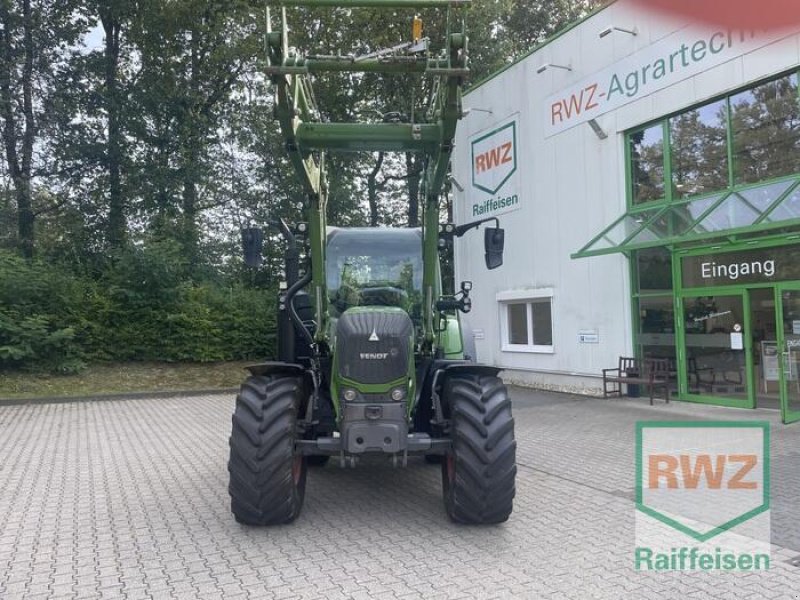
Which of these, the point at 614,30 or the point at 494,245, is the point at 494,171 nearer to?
the point at 614,30

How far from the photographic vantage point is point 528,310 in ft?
48.8

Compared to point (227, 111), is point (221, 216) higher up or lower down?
lower down

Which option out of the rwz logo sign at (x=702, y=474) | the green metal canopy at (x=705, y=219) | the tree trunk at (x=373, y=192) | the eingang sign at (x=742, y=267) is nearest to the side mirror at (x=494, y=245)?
the rwz logo sign at (x=702, y=474)

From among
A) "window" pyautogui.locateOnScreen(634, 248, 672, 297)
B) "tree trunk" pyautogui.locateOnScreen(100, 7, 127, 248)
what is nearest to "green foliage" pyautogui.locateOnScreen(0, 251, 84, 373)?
"tree trunk" pyautogui.locateOnScreen(100, 7, 127, 248)

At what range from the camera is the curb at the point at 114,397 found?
1390 cm

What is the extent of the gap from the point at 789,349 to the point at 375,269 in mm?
6531

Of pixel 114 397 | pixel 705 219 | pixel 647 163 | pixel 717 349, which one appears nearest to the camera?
pixel 705 219

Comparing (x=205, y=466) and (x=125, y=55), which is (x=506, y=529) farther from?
(x=125, y=55)

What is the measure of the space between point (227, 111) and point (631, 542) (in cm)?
2250

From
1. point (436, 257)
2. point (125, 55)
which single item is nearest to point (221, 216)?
point (125, 55)

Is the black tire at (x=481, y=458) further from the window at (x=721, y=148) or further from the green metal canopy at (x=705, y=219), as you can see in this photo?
the window at (x=721, y=148)

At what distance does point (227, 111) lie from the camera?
24141mm

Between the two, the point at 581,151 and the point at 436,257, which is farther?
the point at 581,151

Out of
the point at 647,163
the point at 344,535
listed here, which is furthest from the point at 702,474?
the point at 647,163
